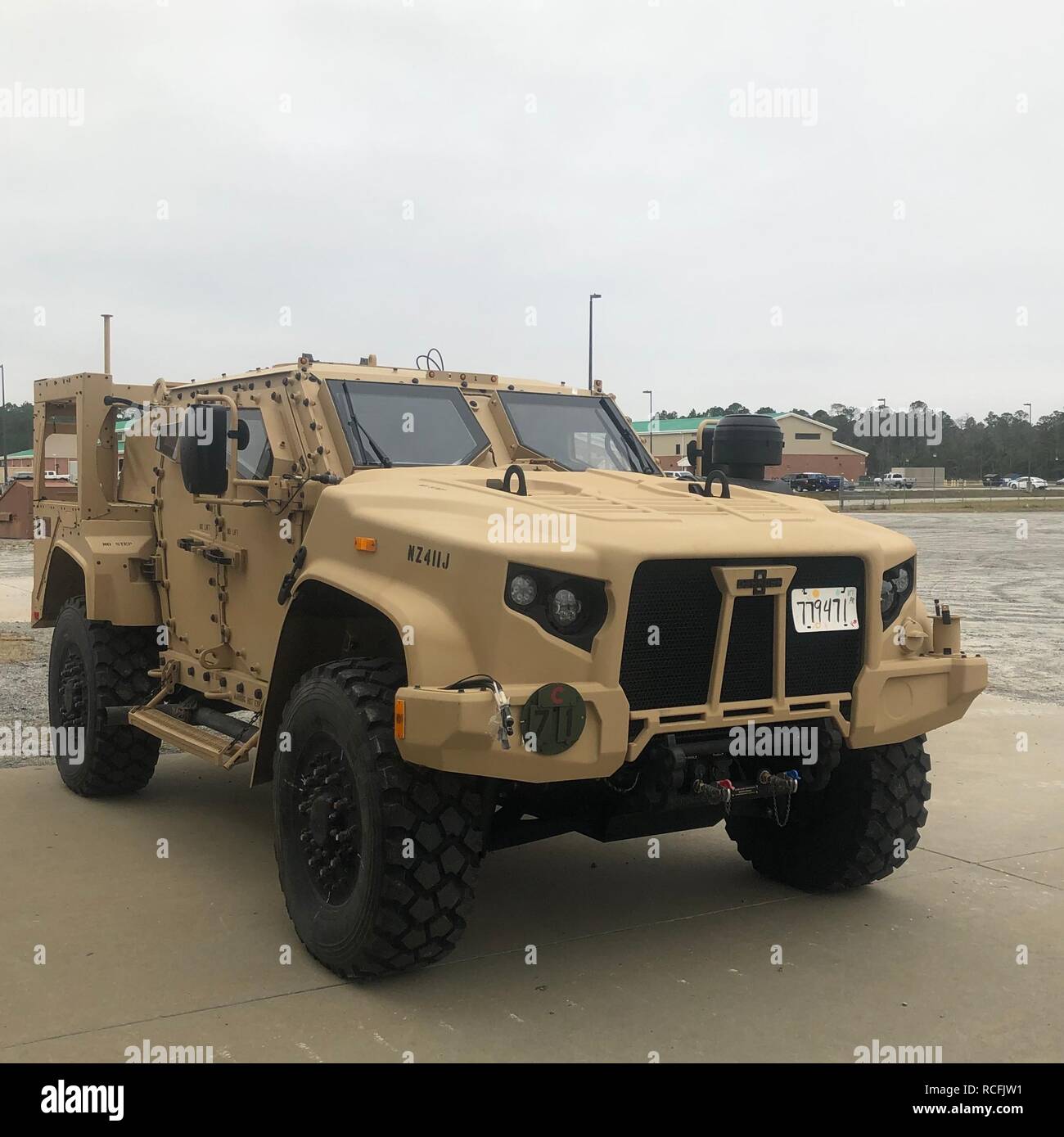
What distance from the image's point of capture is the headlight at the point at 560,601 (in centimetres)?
392

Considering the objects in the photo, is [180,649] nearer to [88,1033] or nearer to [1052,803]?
[88,1033]

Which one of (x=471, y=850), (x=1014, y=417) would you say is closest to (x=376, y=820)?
(x=471, y=850)

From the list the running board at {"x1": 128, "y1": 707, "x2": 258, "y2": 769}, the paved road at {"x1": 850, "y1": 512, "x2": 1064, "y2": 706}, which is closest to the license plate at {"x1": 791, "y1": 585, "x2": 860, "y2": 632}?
the running board at {"x1": 128, "y1": 707, "x2": 258, "y2": 769}

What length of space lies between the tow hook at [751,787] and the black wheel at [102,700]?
11.7ft

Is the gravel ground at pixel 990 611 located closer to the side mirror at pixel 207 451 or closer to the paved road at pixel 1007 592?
the paved road at pixel 1007 592

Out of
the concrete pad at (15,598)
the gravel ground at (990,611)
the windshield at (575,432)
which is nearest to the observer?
the windshield at (575,432)

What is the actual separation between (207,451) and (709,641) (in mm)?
2185

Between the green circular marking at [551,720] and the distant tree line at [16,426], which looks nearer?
the green circular marking at [551,720]

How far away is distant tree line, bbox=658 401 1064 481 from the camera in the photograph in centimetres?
9638

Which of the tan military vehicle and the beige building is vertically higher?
the beige building

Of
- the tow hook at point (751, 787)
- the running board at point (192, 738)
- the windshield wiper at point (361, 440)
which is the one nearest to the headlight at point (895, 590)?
the tow hook at point (751, 787)

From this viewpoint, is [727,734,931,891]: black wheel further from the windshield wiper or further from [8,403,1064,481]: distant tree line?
[8,403,1064,481]: distant tree line

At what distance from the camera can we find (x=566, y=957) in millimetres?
4555

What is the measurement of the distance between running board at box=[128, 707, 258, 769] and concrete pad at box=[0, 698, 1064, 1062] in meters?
0.54
